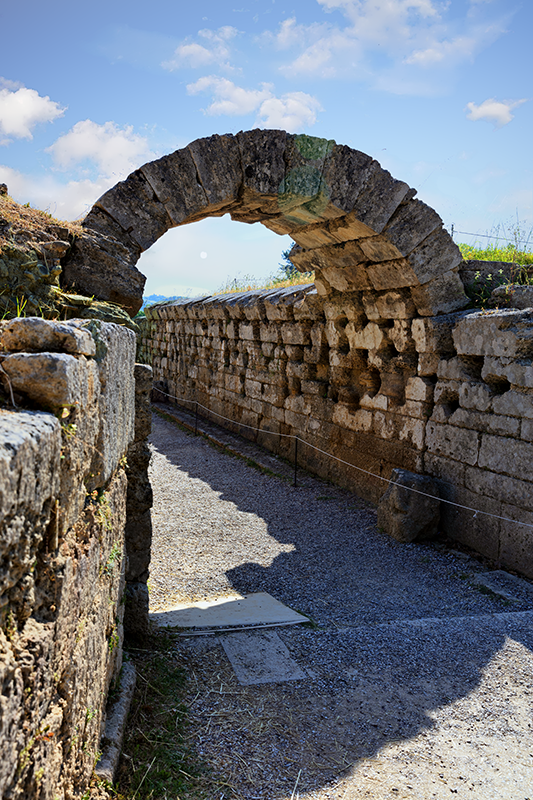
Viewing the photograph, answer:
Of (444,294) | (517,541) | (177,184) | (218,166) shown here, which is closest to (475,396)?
(444,294)

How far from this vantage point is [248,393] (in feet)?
37.0

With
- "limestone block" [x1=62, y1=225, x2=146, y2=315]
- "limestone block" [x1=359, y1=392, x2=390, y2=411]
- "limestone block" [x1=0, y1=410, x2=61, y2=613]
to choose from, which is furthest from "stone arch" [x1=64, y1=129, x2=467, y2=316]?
"limestone block" [x1=0, y1=410, x2=61, y2=613]

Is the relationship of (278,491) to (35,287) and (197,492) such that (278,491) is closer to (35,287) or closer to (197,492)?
(197,492)

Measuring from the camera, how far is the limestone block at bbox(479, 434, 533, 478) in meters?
5.07

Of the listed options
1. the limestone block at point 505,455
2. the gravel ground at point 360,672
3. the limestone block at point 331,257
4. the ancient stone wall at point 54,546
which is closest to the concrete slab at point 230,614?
the gravel ground at point 360,672

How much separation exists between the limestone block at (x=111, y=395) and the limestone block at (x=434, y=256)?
412 cm

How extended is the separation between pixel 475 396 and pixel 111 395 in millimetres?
4240

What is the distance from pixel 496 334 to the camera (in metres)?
5.42

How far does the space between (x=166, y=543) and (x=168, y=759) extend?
141 inches

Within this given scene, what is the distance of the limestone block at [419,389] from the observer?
6426mm

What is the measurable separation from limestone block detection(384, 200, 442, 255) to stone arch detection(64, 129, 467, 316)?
0.01 meters

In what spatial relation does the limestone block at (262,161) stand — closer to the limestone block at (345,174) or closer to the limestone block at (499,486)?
the limestone block at (345,174)

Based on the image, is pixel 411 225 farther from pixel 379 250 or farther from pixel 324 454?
pixel 324 454

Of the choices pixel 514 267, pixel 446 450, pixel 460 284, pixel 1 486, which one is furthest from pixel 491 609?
pixel 1 486
